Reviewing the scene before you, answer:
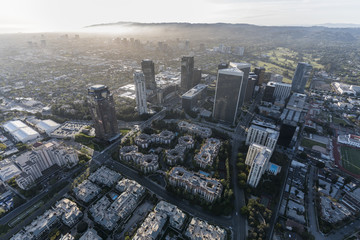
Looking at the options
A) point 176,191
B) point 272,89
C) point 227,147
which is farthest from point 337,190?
point 272,89

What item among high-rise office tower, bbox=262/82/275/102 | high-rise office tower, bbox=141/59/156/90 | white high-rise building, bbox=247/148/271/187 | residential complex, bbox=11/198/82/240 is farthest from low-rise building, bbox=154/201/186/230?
high-rise office tower, bbox=262/82/275/102

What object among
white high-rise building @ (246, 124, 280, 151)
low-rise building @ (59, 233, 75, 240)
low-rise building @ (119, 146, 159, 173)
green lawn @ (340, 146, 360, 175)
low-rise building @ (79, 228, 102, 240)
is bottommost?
green lawn @ (340, 146, 360, 175)

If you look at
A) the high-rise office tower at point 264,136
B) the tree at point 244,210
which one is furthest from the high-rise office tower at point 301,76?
the tree at point 244,210

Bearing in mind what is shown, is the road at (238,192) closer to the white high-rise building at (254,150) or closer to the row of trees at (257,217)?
the row of trees at (257,217)

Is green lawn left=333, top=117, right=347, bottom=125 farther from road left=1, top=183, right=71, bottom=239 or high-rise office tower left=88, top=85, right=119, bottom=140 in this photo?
road left=1, top=183, right=71, bottom=239

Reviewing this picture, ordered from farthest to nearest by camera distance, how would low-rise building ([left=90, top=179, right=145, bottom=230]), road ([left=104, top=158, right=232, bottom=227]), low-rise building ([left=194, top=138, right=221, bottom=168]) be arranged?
low-rise building ([left=194, top=138, right=221, bottom=168])
road ([left=104, top=158, right=232, bottom=227])
low-rise building ([left=90, top=179, right=145, bottom=230])

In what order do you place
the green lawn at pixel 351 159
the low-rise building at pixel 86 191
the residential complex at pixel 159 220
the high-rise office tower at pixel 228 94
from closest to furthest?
1. the residential complex at pixel 159 220
2. the low-rise building at pixel 86 191
3. the green lawn at pixel 351 159
4. the high-rise office tower at pixel 228 94

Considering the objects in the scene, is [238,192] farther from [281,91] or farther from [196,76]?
[281,91]

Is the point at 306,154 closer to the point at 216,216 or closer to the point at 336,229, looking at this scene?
the point at 336,229
